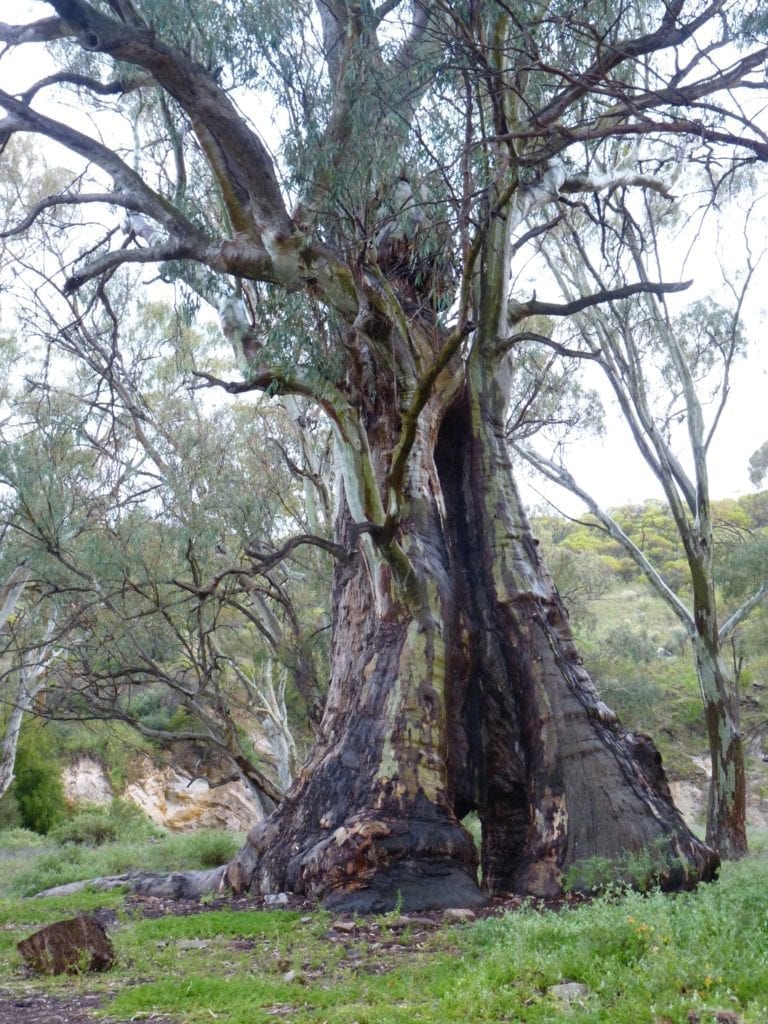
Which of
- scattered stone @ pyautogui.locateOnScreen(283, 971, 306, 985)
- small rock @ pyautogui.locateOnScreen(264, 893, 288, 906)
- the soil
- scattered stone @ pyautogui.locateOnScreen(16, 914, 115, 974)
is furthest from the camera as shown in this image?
small rock @ pyautogui.locateOnScreen(264, 893, 288, 906)

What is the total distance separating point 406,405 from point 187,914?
3.64 m

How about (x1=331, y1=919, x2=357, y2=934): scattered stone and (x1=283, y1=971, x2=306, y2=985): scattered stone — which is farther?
(x1=331, y1=919, x2=357, y2=934): scattered stone

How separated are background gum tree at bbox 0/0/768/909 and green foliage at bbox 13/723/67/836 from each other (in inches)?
478

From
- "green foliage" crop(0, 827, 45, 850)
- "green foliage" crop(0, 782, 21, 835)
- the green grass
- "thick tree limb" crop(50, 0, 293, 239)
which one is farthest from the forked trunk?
"green foliage" crop(0, 782, 21, 835)

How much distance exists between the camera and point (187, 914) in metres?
5.45

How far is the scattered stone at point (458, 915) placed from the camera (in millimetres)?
4574

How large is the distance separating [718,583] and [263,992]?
456 inches

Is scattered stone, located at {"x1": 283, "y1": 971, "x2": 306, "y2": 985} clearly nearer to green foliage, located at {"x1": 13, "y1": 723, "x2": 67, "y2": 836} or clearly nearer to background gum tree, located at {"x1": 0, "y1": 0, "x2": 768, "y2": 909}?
background gum tree, located at {"x1": 0, "y1": 0, "x2": 768, "y2": 909}

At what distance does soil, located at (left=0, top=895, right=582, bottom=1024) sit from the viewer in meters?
3.19

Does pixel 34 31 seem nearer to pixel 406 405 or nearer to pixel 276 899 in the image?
pixel 406 405

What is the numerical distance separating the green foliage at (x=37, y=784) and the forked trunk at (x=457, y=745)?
39.9 feet

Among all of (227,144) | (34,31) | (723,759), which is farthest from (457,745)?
(34,31)

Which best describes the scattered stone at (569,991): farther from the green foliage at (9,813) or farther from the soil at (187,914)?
the green foliage at (9,813)

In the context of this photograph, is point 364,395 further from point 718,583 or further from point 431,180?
point 718,583
